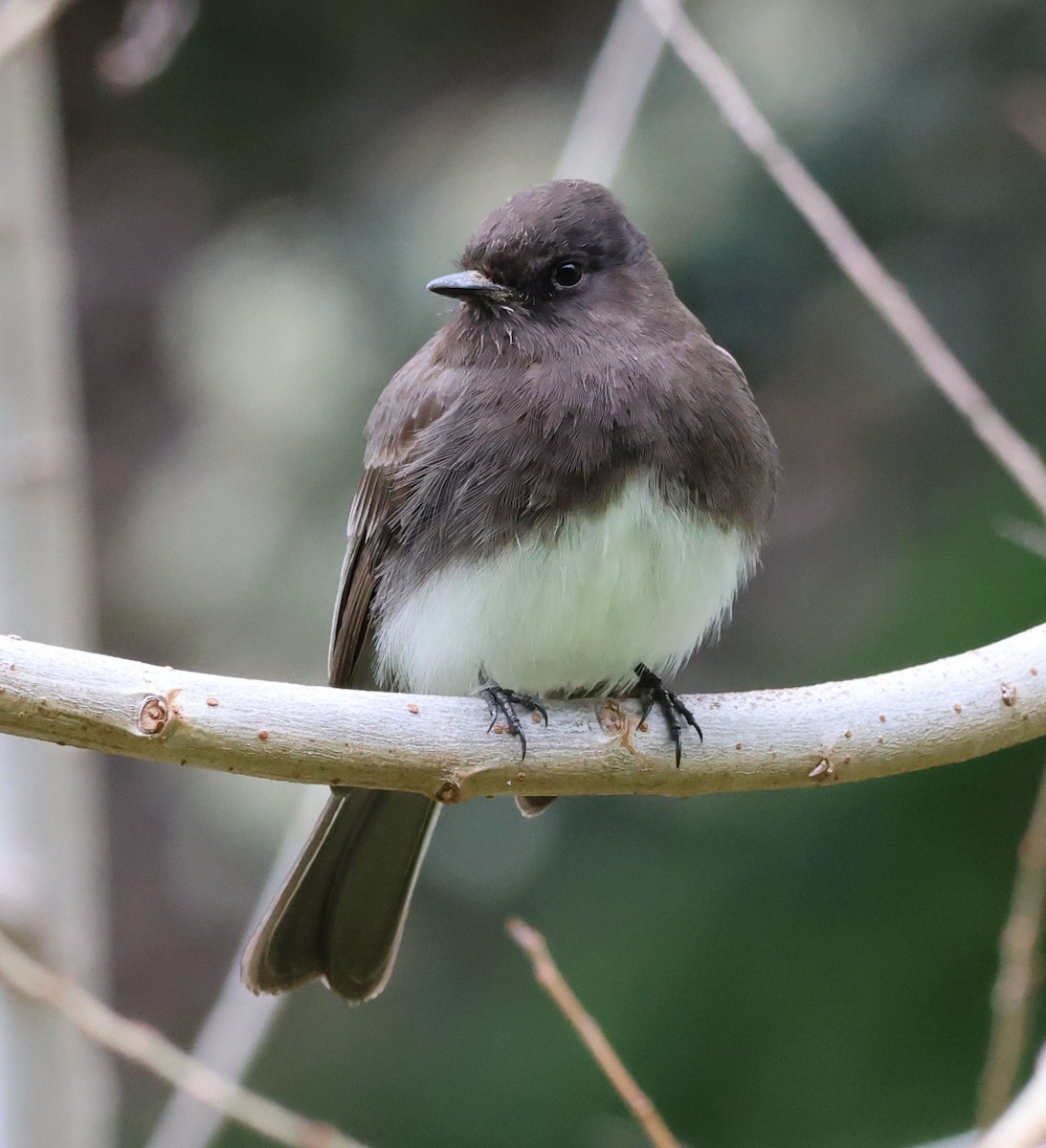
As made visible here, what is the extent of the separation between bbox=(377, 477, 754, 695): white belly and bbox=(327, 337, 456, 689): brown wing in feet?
0.28

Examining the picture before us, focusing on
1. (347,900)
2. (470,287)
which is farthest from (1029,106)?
(347,900)

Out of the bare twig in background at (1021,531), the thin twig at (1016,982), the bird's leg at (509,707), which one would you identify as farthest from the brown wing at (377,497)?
the thin twig at (1016,982)

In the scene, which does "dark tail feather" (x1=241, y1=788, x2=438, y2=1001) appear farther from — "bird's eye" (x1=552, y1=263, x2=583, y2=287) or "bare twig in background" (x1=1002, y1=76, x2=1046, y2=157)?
"bare twig in background" (x1=1002, y1=76, x2=1046, y2=157)

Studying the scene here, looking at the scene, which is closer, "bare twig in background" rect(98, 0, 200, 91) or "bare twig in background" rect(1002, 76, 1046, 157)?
"bare twig in background" rect(98, 0, 200, 91)

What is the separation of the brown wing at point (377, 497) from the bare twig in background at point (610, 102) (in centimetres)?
44

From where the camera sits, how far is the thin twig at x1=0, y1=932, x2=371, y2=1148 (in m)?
2.31

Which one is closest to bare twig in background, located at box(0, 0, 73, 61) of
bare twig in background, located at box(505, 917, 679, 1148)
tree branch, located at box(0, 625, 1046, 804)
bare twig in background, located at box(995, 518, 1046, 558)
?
tree branch, located at box(0, 625, 1046, 804)

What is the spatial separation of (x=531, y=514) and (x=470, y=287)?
Result: 471 millimetres

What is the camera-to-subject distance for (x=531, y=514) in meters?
2.63

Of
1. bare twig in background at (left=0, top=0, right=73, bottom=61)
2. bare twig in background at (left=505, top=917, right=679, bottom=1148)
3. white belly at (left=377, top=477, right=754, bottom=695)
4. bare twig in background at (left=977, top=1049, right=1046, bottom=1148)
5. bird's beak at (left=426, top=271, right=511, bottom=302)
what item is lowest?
bare twig in background at (left=977, top=1049, right=1046, bottom=1148)

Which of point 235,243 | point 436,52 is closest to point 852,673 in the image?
point 235,243

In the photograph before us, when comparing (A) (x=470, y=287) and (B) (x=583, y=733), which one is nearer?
(B) (x=583, y=733)

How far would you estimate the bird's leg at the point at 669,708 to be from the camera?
95.9 inches

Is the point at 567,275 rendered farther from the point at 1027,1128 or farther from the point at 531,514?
the point at 1027,1128
